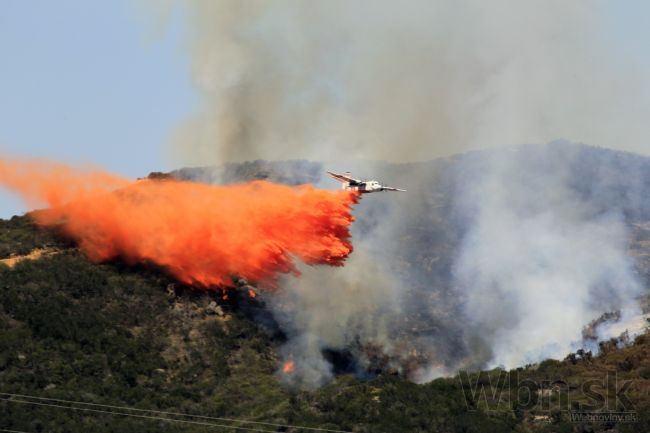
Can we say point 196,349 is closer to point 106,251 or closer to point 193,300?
point 193,300

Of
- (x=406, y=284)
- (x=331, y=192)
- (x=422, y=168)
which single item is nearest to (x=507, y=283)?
(x=406, y=284)

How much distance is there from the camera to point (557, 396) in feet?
362

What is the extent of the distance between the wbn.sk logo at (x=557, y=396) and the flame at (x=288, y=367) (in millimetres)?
14889

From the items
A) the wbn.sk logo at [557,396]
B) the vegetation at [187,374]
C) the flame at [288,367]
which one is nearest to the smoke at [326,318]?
the flame at [288,367]

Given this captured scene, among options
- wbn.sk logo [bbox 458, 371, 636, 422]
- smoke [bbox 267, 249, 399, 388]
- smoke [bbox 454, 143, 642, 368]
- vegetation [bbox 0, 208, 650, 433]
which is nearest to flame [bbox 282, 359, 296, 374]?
smoke [bbox 267, 249, 399, 388]

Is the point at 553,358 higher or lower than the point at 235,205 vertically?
lower

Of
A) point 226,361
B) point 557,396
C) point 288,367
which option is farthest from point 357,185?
point 557,396

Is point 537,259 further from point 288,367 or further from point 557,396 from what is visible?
point 288,367

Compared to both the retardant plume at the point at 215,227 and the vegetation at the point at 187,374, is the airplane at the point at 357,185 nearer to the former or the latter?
the retardant plume at the point at 215,227

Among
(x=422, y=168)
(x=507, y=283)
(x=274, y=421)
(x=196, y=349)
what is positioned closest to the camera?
(x=274, y=421)

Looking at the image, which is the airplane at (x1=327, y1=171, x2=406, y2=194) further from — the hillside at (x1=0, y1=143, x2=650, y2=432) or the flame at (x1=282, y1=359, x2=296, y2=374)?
the flame at (x1=282, y1=359, x2=296, y2=374)

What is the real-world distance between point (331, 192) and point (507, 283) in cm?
2536

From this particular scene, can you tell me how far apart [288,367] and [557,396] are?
2384 cm

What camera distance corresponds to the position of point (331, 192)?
12412cm
